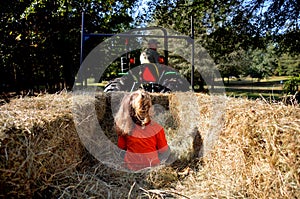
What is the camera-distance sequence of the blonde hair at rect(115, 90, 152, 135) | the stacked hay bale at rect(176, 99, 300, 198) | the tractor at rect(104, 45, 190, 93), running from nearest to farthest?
the stacked hay bale at rect(176, 99, 300, 198) < the blonde hair at rect(115, 90, 152, 135) < the tractor at rect(104, 45, 190, 93)

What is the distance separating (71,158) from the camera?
2453mm

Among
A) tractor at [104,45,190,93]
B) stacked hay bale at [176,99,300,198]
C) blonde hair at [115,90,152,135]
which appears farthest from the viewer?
tractor at [104,45,190,93]

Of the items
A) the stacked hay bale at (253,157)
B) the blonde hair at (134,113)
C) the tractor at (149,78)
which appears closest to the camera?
the stacked hay bale at (253,157)

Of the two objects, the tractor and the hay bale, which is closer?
the hay bale

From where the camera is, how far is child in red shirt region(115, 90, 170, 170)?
9.39 feet

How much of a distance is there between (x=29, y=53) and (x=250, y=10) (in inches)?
342

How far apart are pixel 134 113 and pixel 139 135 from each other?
234 mm

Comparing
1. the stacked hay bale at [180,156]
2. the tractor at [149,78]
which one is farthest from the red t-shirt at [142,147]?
the tractor at [149,78]

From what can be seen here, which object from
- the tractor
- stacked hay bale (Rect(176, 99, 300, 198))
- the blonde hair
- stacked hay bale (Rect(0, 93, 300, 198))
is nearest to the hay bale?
stacked hay bale (Rect(0, 93, 300, 198))

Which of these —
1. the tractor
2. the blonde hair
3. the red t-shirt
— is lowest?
the red t-shirt

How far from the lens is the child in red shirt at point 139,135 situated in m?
2.86

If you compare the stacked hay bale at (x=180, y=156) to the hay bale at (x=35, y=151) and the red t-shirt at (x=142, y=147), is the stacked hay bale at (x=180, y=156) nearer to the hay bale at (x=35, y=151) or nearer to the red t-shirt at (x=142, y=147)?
the hay bale at (x=35, y=151)

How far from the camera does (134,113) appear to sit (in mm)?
2934

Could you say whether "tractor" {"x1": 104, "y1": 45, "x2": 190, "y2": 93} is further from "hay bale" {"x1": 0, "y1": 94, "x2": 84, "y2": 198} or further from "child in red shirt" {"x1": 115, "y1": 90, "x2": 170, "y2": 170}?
"hay bale" {"x1": 0, "y1": 94, "x2": 84, "y2": 198}
